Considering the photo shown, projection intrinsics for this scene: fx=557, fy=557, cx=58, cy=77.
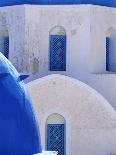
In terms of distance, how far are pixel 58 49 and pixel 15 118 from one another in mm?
8950

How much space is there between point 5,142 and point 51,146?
7355mm

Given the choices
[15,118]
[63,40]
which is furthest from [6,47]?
[15,118]

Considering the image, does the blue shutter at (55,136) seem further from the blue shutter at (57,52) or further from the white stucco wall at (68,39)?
the blue shutter at (57,52)

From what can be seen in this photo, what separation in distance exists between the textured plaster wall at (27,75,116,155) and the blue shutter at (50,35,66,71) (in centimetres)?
190

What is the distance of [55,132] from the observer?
502 inches

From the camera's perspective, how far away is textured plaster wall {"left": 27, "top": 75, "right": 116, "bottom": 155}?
12570 millimetres

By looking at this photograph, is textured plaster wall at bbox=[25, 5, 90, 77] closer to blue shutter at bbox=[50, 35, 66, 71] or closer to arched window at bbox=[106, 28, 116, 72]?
blue shutter at bbox=[50, 35, 66, 71]

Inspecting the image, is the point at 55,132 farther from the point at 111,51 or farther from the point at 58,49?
the point at 111,51

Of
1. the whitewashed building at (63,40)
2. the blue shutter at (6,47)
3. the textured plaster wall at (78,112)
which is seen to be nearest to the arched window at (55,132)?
the textured plaster wall at (78,112)

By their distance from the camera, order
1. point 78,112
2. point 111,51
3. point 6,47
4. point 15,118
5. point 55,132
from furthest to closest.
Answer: point 111,51 → point 6,47 → point 55,132 → point 78,112 → point 15,118

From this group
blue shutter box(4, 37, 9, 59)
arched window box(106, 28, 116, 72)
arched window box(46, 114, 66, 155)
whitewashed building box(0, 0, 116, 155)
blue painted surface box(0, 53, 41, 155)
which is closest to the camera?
blue painted surface box(0, 53, 41, 155)

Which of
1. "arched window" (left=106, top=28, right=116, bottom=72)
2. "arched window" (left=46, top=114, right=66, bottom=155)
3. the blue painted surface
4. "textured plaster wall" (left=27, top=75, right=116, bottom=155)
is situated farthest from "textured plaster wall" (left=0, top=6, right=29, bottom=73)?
the blue painted surface

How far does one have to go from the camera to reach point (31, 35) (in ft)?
46.8

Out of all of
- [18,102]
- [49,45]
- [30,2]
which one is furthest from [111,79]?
[18,102]
